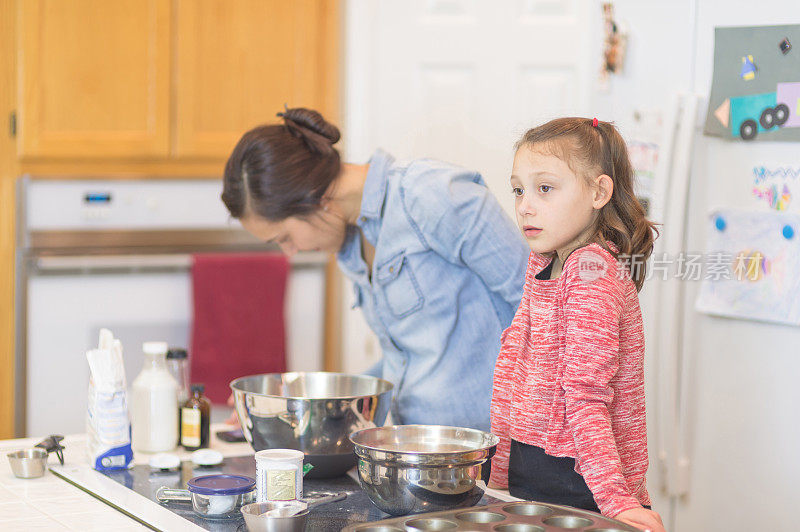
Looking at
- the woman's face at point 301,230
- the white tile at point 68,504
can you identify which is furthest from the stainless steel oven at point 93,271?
the white tile at point 68,504

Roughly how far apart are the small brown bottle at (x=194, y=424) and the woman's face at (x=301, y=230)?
0.32 m

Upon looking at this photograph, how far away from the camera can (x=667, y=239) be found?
2170 mm

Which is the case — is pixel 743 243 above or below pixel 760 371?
above

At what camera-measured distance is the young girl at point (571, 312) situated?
134 cm

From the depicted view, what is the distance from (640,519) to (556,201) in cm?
46

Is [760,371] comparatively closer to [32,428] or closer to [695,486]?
[695,486]

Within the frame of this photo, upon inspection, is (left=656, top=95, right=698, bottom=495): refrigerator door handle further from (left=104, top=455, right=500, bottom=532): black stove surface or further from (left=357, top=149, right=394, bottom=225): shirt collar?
(left=104, top=455, right=500, bottom=532): black stove surface

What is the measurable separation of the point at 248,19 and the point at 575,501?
2.16m

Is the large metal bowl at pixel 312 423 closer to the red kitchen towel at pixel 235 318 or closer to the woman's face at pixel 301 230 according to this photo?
the woman's face at pixel 301 230

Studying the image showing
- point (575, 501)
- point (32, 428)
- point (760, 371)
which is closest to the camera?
point (575, 501)

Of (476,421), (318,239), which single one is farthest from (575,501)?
(318,239)

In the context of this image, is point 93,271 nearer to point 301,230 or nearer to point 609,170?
point 301,230

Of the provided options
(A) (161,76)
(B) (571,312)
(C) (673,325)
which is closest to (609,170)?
(B) (571,312)

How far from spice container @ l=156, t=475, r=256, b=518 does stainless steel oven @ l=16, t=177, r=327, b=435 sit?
5.42ft
